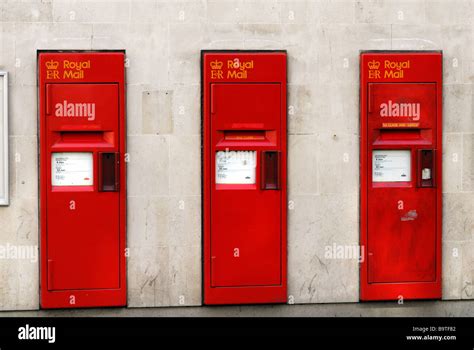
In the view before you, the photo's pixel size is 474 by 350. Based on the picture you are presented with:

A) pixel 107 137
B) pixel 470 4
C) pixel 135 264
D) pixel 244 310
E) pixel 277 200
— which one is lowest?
pixel 244 310

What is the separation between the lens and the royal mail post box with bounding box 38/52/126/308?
7.50 metres

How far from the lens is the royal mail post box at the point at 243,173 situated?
7.64 meters

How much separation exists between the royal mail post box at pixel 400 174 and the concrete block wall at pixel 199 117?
0.43 feet

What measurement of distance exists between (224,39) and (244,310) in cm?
270

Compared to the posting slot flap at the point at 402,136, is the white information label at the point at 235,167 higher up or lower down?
lower down

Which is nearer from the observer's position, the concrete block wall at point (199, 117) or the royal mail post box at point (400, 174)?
the concrete block wall at point (199, 117)

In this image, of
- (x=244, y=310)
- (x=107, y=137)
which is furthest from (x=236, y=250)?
(x=107, y=137)

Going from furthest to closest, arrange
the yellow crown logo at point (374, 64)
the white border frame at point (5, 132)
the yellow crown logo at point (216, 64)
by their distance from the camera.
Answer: the yellow crown logo at point (374, 64) < the yellow crown logo at point (216, 64) < the white border frame at point (5, 132)

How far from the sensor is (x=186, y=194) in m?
7.75

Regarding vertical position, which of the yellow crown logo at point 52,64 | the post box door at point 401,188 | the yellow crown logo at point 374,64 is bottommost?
the post box door at point 401,188

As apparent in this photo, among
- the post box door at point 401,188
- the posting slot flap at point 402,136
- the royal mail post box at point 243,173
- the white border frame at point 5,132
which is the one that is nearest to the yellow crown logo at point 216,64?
the royal mail post box at point 243,173

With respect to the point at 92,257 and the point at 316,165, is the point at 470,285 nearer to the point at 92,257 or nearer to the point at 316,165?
the point at 316,165

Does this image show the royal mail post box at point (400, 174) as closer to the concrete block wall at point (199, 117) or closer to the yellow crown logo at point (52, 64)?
the concrete block wall at point (199, 117)

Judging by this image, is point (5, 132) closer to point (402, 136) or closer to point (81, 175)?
point (81, 175)
